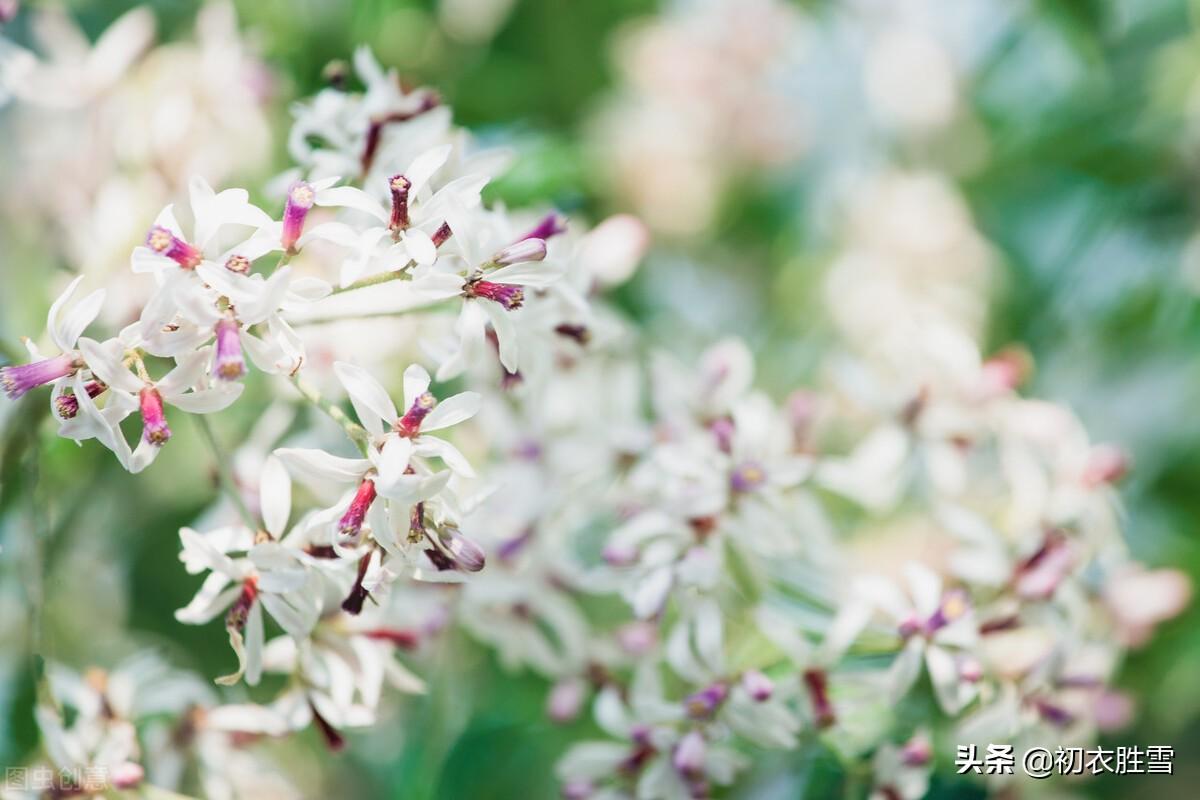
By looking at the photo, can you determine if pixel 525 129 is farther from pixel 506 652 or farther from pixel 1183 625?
pixel 1183 625

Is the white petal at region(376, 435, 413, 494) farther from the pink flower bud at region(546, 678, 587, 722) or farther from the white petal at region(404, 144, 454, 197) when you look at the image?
the pink flower bud at region(546, 678, 587, 722)

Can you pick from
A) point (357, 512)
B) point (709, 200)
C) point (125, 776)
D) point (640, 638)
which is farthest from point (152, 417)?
point (709, 200)

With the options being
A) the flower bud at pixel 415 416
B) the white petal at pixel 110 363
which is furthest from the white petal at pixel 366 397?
the white petal at pixel 110 363

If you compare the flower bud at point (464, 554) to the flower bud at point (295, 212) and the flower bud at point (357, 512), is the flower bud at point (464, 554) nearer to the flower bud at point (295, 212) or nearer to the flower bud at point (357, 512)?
the flower bud at point (357, 512)

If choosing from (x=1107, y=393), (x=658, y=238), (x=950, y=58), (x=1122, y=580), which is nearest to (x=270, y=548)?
(x=1122, y=580)

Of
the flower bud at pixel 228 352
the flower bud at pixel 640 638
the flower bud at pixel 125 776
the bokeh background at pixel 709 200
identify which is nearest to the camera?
the flower bud at pixel 228 352

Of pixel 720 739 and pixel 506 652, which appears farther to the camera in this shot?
pixel 506 652

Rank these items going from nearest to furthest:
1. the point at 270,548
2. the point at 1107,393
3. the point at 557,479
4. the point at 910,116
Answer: the point at 270,548
the point at 557,479
the point at 1107,393
the point at 910,116
